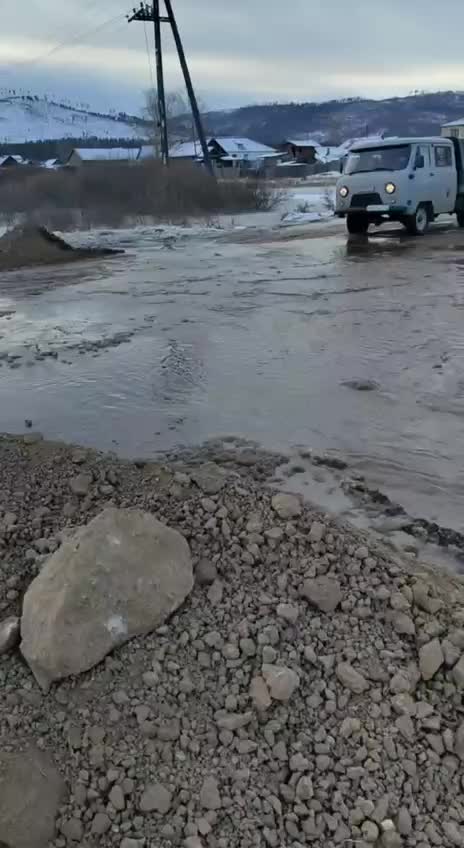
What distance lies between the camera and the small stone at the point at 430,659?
2.70 metres

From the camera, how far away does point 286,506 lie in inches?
141

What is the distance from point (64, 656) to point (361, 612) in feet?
3.97

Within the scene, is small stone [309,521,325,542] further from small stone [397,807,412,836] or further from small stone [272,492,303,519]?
small stone [397,807,412,836]

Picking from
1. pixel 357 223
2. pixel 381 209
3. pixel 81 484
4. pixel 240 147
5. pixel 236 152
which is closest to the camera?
pixel 81 484

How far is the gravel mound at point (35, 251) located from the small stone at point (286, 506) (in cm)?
1407

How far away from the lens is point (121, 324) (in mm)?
9609

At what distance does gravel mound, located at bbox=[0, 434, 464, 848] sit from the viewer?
7.58 ft

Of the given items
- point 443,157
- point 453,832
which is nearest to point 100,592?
point 453,832

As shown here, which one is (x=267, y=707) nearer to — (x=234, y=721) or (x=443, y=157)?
(x=234, y=721)

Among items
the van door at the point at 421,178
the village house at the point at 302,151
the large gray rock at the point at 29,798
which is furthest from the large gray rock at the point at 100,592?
the village house at the point at 302,151

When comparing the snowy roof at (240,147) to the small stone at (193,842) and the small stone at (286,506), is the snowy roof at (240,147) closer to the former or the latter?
the small stone at (286,506)

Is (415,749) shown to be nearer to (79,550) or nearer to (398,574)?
(398,574)

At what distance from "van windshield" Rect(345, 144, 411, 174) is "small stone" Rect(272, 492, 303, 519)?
14.4 meters

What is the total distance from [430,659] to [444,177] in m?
16.8
